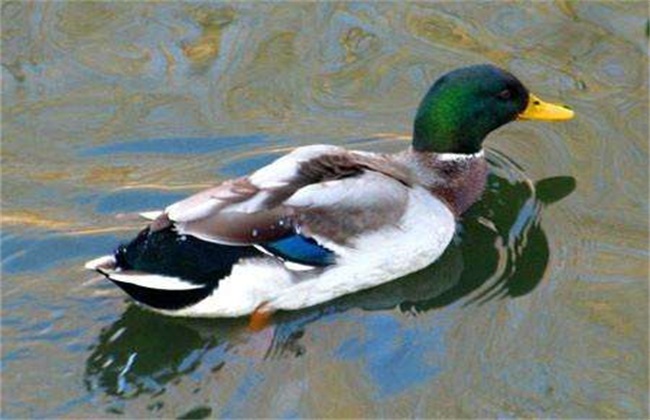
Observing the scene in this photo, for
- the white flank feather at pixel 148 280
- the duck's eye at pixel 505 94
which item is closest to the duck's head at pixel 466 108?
the duck's eye at pixel 505 94

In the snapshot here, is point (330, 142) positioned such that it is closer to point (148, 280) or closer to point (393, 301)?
point (393, 301)

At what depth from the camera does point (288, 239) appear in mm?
5879

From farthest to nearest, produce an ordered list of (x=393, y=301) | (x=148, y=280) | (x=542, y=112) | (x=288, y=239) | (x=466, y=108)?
(x=542, y=112), (x=466, y=108), (x=393, y=301), (x=288, y=239), (x=148, y=280)

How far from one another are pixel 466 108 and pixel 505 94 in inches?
9.6

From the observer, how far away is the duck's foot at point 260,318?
5.98 meters

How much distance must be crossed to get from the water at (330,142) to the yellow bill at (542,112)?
0.40 m

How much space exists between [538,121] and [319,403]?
273 cm

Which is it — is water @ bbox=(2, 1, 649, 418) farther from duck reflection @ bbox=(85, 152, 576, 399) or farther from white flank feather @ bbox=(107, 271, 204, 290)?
white flank feather @ bbox=(107, 271, 204, 290)

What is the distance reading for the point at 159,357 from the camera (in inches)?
231

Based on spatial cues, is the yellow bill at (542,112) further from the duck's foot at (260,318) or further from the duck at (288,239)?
the duck's foot at (260,318)

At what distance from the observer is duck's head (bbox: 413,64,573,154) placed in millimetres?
A: 6641

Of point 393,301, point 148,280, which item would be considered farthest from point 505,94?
point 148,280

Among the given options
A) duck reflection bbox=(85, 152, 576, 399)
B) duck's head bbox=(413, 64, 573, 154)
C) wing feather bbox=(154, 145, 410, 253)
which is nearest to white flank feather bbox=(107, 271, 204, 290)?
wing feather bbox=(154, 145, 410, 253)

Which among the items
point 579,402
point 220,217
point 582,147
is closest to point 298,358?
point 220,217
